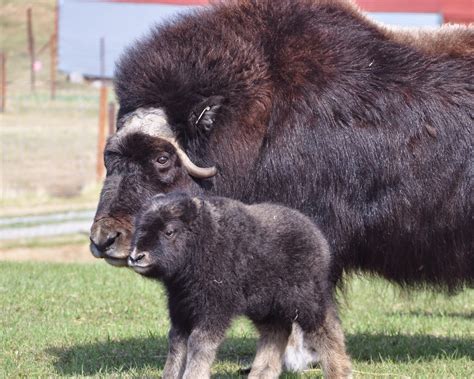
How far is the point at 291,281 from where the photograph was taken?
3.64m

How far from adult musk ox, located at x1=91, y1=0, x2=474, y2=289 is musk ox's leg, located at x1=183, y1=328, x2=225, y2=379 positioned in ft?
2.70

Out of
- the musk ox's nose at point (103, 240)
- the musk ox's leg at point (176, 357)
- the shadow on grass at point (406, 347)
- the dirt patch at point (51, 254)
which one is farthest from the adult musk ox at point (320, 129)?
the dirt patch at point (51, 254)

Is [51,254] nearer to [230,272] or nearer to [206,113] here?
[206,113]

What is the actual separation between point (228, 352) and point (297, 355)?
18.6 inches

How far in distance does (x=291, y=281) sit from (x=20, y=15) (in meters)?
34.2

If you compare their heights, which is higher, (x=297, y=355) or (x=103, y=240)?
(x=103, y=240)

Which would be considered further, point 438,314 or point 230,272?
point 438,314

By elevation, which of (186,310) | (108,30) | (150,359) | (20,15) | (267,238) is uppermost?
(267,238)

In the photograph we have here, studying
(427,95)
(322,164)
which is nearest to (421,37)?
(427,95)

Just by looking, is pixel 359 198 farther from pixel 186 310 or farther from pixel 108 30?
pixel 108 30

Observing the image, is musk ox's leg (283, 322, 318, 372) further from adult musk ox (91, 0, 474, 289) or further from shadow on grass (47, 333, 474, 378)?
adult musk ox (91, 0, 474, 289)

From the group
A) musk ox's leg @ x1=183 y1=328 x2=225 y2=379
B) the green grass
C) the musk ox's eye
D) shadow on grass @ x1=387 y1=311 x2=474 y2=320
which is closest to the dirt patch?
the green grass

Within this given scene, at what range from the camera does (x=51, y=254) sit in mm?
9898

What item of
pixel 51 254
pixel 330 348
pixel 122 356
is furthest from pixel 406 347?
pixel 51 254
